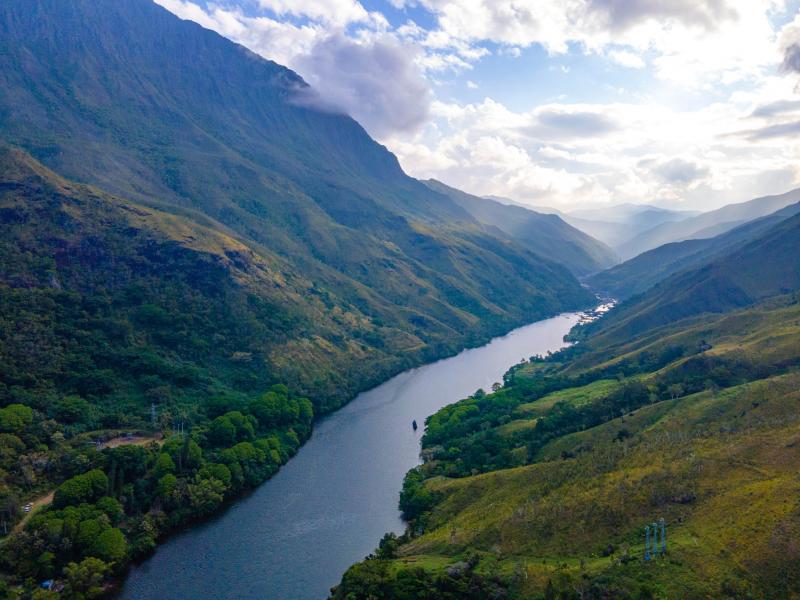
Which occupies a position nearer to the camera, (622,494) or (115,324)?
(622,494)

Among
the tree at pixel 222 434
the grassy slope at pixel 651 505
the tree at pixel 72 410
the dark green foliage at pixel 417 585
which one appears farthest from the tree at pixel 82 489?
the grassy slope at pixel 651 505

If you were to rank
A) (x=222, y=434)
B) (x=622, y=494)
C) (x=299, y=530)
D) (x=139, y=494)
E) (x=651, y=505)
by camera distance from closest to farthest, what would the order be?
(x=651, y=505)
(x=622, y=494)
(x=299, y=530)
(x=139, y=494)
(x=222, y=434)

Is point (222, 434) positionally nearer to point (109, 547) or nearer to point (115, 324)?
point (109, 547)

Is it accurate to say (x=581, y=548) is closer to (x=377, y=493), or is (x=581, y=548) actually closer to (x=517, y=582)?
(x=517, y=582)

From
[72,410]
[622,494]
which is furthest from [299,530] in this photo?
[72,410]

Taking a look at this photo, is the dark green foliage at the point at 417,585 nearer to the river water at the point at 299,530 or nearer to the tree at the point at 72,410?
the river water at the point at 299,530

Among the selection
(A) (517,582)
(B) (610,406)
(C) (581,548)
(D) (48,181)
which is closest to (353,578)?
(A) (517,582)
